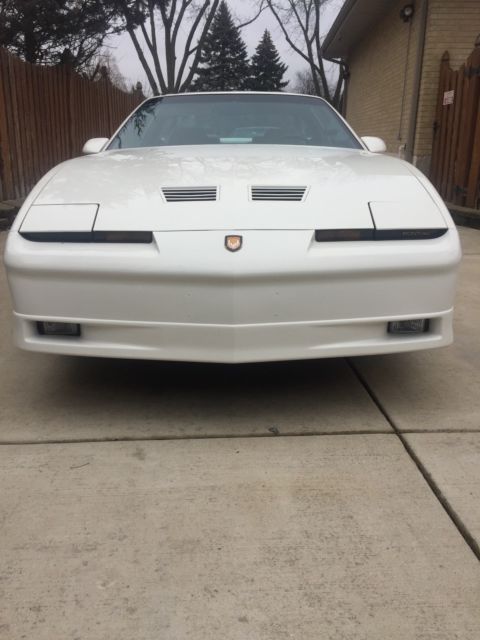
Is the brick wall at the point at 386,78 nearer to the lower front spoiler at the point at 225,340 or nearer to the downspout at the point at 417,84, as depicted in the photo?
the downspout at the point at 417,84

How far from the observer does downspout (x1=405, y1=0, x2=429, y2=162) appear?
9.51 m

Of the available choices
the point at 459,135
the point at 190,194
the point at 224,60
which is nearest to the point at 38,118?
the point at 459,135

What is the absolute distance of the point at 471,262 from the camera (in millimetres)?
5559

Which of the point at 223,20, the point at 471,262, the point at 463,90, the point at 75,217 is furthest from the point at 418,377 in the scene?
the point at 223,20

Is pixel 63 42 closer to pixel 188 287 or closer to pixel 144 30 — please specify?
pixel 144 30

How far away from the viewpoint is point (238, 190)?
2434 millimetres

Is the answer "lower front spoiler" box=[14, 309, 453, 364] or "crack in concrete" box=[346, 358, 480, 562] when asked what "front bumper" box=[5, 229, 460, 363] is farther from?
"crack in concrete" box=[346, 358, 480, 562]

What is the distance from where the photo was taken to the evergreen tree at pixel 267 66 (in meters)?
46.3

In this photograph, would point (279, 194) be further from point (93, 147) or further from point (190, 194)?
point (93, 147)

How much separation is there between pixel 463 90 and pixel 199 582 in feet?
26.6

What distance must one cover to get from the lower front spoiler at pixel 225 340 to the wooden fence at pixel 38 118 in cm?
582

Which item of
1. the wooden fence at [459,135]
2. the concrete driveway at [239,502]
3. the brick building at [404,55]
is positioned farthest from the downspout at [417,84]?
the concrete driveway at [239,502]

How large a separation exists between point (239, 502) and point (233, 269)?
81 cm

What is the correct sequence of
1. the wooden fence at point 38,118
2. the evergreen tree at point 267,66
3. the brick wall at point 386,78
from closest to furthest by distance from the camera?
the wooden fence at point 38,118
the brick wall at point 386,78
the evergreen tree at point 267,66
